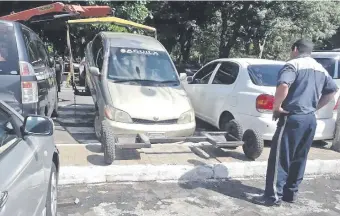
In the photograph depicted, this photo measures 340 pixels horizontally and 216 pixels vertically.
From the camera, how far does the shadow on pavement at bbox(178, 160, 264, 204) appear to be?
4.85 metres

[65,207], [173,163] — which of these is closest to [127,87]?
[173,163]

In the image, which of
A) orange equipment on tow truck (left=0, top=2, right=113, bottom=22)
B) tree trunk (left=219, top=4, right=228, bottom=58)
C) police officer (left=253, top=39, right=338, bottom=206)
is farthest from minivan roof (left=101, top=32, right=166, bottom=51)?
tree trunk (left=219, top=4, right=228, bottom=58)

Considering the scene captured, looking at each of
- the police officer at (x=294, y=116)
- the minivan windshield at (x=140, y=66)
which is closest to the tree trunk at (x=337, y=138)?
the police officer at (x=294, y=116)

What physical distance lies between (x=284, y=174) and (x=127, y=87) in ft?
10.1

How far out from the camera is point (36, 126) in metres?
2.93

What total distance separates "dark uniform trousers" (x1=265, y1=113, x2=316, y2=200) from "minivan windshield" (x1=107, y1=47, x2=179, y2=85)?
3088 mm

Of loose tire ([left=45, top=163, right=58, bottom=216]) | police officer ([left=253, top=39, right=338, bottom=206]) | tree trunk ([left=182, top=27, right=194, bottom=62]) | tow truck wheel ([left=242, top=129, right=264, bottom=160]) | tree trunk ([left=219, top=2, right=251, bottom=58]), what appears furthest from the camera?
tree trunk ([left=182, top=27, right=194, bottom=62])

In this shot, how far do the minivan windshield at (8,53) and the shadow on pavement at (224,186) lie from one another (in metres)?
2.53

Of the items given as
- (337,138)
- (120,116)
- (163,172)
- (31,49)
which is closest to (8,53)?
(31,49)

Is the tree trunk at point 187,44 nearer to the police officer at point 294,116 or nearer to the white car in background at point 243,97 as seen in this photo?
the white car in background at point 243,97

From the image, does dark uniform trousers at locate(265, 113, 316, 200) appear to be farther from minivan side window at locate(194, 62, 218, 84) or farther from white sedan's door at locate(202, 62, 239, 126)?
minivan side window at locate(194, 62, 218, 84)

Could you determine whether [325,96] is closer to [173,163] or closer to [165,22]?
[173,163]

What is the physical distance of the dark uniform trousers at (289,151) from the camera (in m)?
4.40

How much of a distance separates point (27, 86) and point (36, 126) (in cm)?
223
